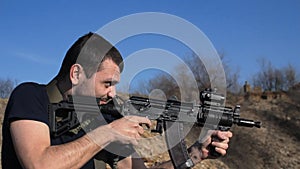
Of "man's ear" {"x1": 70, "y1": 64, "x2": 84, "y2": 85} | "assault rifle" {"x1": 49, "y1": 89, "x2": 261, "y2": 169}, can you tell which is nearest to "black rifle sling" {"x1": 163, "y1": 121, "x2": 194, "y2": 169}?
"assault rifle" {"x1": 49, "y1": 89, "x2": 261, "y2": 169}

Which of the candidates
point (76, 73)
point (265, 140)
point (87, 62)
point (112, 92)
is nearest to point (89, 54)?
point (87, 62)

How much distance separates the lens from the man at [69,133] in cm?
292

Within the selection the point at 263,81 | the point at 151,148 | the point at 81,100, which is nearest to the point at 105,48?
the point at 81,100

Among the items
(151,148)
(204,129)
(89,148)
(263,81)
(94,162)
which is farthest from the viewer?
(263,81)

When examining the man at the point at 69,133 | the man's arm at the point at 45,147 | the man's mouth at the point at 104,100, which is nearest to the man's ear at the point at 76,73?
the man at the point at 69,133

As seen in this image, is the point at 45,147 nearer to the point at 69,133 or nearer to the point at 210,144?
the point at 69,133

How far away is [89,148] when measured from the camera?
9.92 feet

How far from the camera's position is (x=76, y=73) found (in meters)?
3.42

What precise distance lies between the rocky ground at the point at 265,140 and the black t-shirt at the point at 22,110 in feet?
27.9

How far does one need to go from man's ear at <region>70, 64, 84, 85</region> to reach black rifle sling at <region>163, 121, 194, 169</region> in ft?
3.31

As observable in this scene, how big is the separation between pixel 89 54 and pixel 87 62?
2.8 inches

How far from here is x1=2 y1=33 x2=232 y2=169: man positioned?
9.57 feet

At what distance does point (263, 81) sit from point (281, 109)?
1504 cm

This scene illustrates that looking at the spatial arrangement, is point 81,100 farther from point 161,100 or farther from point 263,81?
point 263,81
